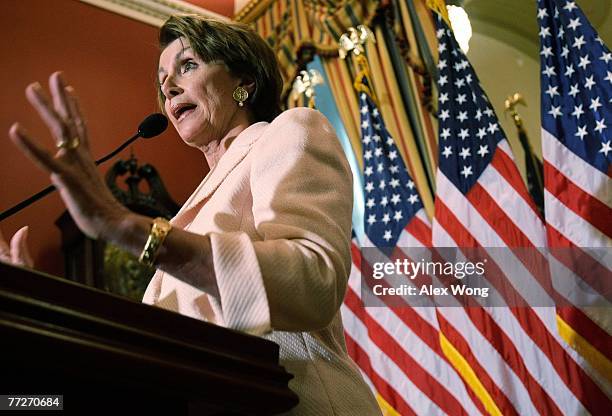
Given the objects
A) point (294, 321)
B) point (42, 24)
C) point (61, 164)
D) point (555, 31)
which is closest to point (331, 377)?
point (294, 321)

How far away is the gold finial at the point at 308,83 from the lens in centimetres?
480

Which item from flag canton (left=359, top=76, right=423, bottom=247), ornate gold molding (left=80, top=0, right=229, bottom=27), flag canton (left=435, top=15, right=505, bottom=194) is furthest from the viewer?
ornate gold molding (left=80, top=0, right=229, bottom=27)

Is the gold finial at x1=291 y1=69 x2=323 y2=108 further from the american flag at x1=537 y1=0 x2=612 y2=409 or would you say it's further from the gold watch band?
the gold watch band

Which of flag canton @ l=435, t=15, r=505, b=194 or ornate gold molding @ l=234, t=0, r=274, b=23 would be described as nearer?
flag canton @ l=435, t=15, r=505, b=194

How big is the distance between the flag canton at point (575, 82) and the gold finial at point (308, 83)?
1647mm

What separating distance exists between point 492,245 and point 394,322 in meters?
0.66

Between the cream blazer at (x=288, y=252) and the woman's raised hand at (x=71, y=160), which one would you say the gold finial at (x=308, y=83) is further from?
the woman's raised hand at (x=71, y=160)

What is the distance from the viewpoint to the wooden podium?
0.67 meters

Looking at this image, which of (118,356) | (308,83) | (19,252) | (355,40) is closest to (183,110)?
(19,252)

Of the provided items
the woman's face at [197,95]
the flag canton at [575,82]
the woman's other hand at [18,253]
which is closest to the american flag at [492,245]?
the flag canton at [575,82]

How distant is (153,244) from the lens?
86 cm

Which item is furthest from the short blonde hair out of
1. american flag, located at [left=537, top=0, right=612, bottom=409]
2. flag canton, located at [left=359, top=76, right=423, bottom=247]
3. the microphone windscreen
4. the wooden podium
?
flag canton, located at [left=359, top=76, right=423, bottom=247]

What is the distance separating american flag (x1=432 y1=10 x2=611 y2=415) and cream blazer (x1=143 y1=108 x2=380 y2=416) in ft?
6.92

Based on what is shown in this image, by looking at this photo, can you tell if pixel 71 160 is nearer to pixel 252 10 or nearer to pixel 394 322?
pixel 394 322
